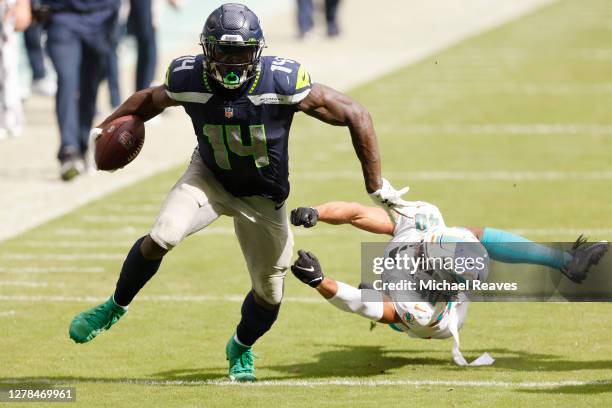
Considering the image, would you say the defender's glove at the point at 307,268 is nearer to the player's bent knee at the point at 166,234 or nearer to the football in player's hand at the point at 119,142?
the player's bent knee at the point at 166,234

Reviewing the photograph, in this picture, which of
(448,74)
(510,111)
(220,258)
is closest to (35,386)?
(220,258)

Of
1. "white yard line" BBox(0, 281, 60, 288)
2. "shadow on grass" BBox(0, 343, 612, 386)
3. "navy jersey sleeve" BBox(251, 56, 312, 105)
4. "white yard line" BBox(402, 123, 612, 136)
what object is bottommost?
"white yard line" BBox(402, 123, 612, 136)

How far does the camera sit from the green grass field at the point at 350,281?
7020 millimetres

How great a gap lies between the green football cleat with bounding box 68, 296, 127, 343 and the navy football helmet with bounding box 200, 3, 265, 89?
1279 mm

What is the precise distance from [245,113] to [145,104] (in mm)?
648

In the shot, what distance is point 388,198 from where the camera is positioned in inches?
287

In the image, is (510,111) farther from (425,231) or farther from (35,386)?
(35,386)

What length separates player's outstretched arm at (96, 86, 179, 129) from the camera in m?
7.21

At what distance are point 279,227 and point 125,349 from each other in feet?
4.43

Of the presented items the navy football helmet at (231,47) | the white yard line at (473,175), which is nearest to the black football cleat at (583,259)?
the navy football helmet at (231,47)

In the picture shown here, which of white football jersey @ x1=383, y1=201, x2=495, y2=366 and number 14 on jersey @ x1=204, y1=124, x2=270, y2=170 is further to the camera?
white football jersey @ x1=383, y1=201, x2=495, y2=366

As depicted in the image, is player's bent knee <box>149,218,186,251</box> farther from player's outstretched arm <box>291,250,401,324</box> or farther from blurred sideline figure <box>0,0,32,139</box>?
blurred sideline figure <box>0,0,32,139</box>

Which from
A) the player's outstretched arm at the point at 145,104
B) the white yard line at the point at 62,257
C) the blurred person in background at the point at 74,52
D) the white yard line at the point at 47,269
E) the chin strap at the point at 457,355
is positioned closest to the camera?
the player's outstretched arm at the point at 145,104

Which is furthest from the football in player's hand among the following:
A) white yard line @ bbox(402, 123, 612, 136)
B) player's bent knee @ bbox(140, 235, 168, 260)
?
white yard line @ bbox(402, 123, 612, 136)
